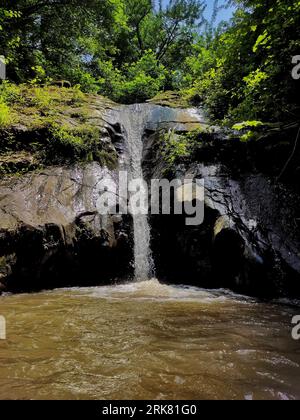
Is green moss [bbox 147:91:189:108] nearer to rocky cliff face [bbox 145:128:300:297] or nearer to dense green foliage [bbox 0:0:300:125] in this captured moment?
dense green foliage [bbox 0:0:300:125]

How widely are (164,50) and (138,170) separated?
47.0 feet

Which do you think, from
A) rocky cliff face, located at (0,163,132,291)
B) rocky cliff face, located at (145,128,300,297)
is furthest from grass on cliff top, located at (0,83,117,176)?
rocky cliff face, located at (145,128,300,297)

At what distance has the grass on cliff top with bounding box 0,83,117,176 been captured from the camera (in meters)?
7.36

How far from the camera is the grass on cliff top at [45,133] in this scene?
7.36 meters

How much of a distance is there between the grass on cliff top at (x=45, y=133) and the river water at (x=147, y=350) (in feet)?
12.0

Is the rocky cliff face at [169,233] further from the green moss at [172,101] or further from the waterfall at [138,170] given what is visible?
the green moss at [172,101]

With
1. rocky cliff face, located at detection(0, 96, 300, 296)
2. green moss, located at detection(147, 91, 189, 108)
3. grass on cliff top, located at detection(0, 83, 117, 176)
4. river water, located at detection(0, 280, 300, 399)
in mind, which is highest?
green moss, located at detection(147, 91, 189, 108)

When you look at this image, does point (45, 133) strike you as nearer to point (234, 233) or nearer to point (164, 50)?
point (234, 233)

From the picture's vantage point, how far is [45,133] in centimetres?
767

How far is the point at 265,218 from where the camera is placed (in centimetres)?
618

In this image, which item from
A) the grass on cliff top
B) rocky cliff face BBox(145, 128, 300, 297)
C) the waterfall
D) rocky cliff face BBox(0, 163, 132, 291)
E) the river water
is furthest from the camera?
the grass on cliff top

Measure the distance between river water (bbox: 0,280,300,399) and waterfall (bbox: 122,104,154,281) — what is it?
2095 mm

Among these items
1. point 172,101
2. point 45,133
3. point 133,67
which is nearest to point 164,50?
point 133,67
